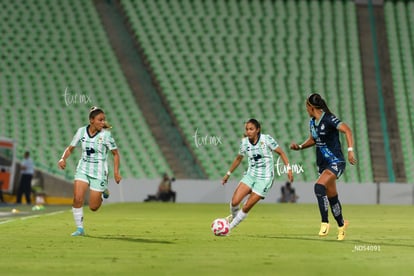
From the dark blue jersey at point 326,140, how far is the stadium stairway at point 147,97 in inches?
866

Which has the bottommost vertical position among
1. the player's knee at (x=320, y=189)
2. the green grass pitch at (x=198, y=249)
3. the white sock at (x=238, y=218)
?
the green grass pitch at (x=198, y=249)

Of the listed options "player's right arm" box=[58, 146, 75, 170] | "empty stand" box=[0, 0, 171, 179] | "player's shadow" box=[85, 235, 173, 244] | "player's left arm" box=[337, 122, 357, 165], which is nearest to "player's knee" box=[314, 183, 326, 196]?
"player's left arm" box=[337, 122, 357, 165]

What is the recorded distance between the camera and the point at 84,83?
39062mm

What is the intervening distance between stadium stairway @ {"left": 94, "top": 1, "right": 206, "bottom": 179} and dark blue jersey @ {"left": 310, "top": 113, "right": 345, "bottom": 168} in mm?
22004

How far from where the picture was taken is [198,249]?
12.7 metres

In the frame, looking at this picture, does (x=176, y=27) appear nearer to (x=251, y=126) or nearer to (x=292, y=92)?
(x=292, y=92)

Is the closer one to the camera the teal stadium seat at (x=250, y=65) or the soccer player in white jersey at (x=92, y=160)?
the soccer player in white jersey at (x=92, y=160)

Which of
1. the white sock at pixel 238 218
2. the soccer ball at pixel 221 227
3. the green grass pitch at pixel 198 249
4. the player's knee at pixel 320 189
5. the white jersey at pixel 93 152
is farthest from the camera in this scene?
the white sock at pixel 238 218

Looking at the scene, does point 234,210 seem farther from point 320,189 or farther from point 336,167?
point 336,167

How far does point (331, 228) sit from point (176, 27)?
25700mm

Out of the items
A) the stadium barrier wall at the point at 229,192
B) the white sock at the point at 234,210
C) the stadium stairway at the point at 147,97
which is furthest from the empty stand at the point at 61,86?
the white sock at the point at 234,210

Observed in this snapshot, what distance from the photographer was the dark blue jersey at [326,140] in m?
14.8

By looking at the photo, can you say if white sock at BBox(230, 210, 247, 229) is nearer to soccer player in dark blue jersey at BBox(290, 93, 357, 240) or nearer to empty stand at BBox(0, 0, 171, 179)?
soccer player in dark blue jersey at BBox(290, 93, 357, 240)

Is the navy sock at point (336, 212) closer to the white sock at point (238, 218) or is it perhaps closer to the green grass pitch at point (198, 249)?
the green grass pitch at point (198, 249)
